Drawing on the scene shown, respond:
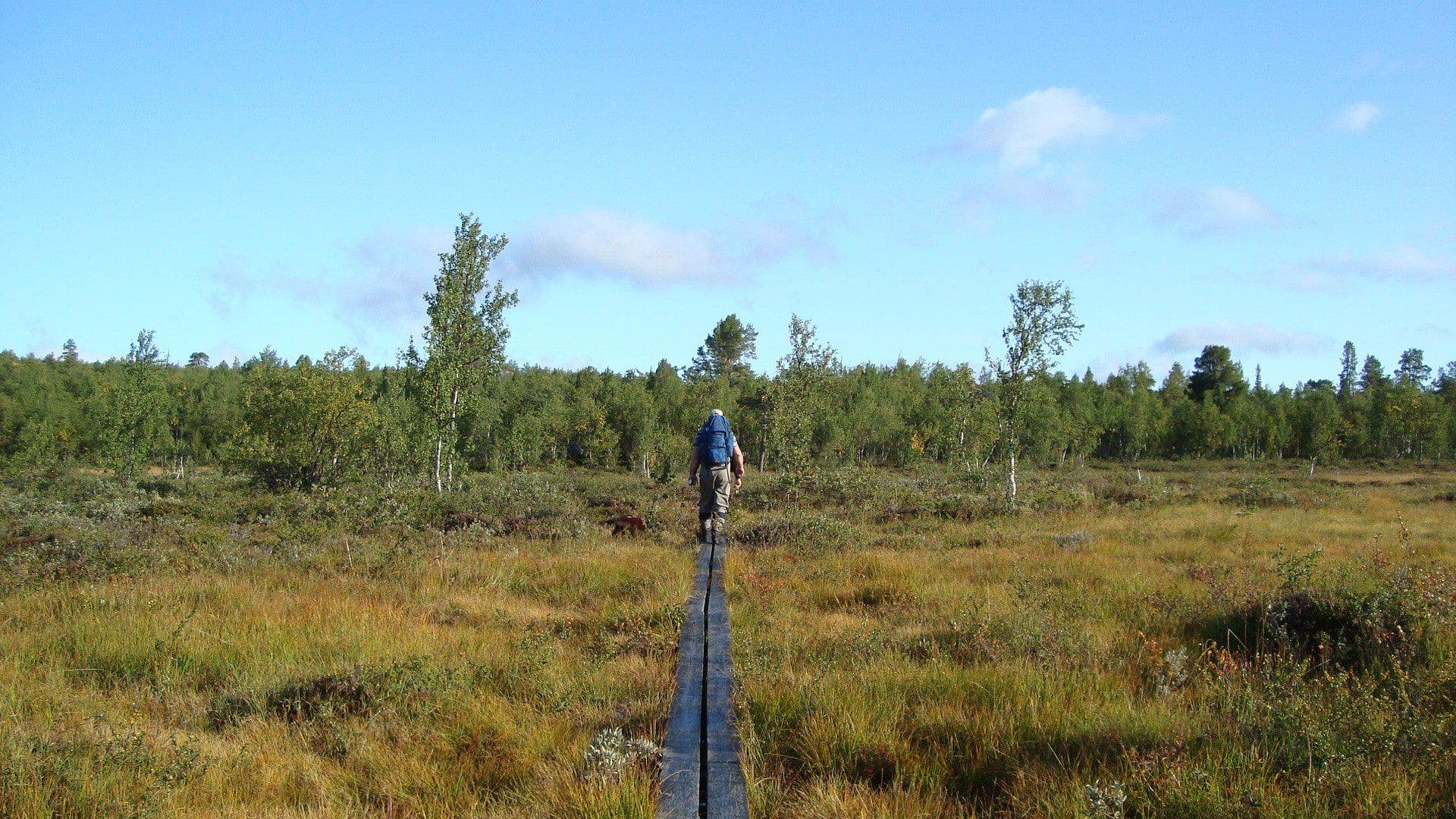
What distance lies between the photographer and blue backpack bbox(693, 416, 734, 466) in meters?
12.4

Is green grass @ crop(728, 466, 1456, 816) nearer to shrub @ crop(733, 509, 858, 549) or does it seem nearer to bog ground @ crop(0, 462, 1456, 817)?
bog ground @ crop(0, 462, 1456, 817)

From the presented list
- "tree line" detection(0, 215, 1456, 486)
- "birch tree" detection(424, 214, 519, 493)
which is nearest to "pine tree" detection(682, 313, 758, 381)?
"tree line" detection(0, 215, 1456, 486)

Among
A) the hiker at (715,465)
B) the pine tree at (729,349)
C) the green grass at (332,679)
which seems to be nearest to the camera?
the green grass at (332,679)

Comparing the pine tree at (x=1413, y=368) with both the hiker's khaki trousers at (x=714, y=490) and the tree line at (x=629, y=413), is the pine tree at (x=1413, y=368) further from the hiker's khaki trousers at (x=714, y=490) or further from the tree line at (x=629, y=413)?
the hiker's khaki trousers at (x=714, y=490)

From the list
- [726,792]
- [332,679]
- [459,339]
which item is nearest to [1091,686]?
[726,792]

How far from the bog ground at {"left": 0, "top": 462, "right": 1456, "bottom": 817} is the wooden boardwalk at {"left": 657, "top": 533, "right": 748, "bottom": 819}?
108 millimetres

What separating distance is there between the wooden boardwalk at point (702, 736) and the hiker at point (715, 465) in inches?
205

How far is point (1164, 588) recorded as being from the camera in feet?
29.8

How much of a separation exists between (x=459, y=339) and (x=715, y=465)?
60.6 feet

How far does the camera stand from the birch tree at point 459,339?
27188 mm

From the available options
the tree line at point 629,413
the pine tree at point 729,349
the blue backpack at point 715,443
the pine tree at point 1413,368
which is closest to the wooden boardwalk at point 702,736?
the blue backpack at point 715,443

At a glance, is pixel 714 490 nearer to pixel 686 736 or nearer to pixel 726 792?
pixel 686 736

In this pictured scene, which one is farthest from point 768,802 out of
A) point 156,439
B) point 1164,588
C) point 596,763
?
point 156,439

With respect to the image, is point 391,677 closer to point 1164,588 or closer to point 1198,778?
point 1198,778
